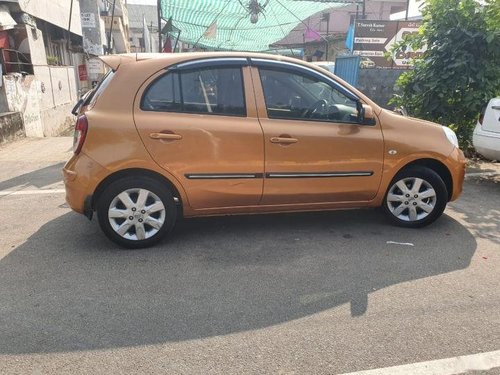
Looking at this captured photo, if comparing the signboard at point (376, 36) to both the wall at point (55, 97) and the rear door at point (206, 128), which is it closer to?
the wall at point (55, 97)

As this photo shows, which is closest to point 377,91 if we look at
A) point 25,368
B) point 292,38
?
point 25,368

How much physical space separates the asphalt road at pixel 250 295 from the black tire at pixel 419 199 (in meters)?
0.14

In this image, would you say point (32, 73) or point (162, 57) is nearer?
point (162, 57)

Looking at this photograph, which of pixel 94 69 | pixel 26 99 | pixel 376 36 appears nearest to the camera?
pixel 26 99

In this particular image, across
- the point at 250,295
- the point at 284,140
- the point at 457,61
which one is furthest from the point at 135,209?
the point at 457,61

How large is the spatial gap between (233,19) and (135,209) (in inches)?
702

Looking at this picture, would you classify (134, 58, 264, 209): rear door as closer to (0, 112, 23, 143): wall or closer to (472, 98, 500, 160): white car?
(472, 98, 500, 160): white car

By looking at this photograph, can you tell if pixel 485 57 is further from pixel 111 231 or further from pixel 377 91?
pixel 111 231

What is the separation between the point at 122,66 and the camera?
13.0 feet

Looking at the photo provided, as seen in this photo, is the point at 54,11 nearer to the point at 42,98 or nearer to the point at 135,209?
the point at 42,98

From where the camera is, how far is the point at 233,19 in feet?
65.8

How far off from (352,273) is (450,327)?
2.97 feet

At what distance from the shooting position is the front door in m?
4.14

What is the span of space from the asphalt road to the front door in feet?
1.71
